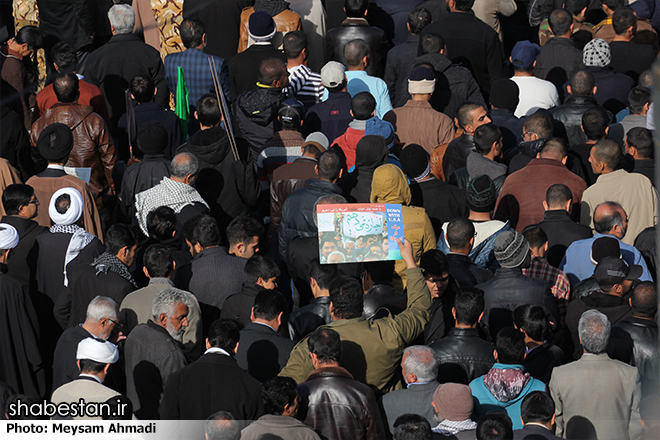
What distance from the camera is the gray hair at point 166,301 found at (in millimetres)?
5836

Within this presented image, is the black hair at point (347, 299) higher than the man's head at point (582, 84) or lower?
higher

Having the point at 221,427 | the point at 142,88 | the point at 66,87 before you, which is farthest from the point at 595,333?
the point at 66,87

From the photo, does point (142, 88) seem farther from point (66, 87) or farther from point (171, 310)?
point (171, 310)

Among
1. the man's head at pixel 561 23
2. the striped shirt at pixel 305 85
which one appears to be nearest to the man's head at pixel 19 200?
the striped shirt at pixel 305 85

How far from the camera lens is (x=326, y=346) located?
5273mm

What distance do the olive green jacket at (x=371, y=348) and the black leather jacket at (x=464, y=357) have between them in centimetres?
23

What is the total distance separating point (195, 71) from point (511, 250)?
478cm

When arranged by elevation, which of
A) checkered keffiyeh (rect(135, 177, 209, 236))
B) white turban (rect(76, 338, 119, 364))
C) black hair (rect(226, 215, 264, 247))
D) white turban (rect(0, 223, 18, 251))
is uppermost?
white turban (rect(76, 338, 119, 364))

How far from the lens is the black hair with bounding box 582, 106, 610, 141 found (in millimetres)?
8445

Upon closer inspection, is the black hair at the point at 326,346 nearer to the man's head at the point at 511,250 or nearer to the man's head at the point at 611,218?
the man's head at the point at 511,250

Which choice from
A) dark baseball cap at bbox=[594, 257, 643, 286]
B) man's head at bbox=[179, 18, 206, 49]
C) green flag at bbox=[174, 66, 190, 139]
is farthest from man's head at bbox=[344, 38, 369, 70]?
dark baseball cap at bbox=[594, 257, 643, 286]

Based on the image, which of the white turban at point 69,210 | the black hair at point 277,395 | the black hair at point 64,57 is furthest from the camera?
the black hair at point 64,57

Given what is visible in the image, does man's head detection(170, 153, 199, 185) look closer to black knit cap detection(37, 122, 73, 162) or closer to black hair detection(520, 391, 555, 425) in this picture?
black knit cap detection(37, 122, 73, 162)

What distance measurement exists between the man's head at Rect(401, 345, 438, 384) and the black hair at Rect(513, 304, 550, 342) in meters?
0.71
